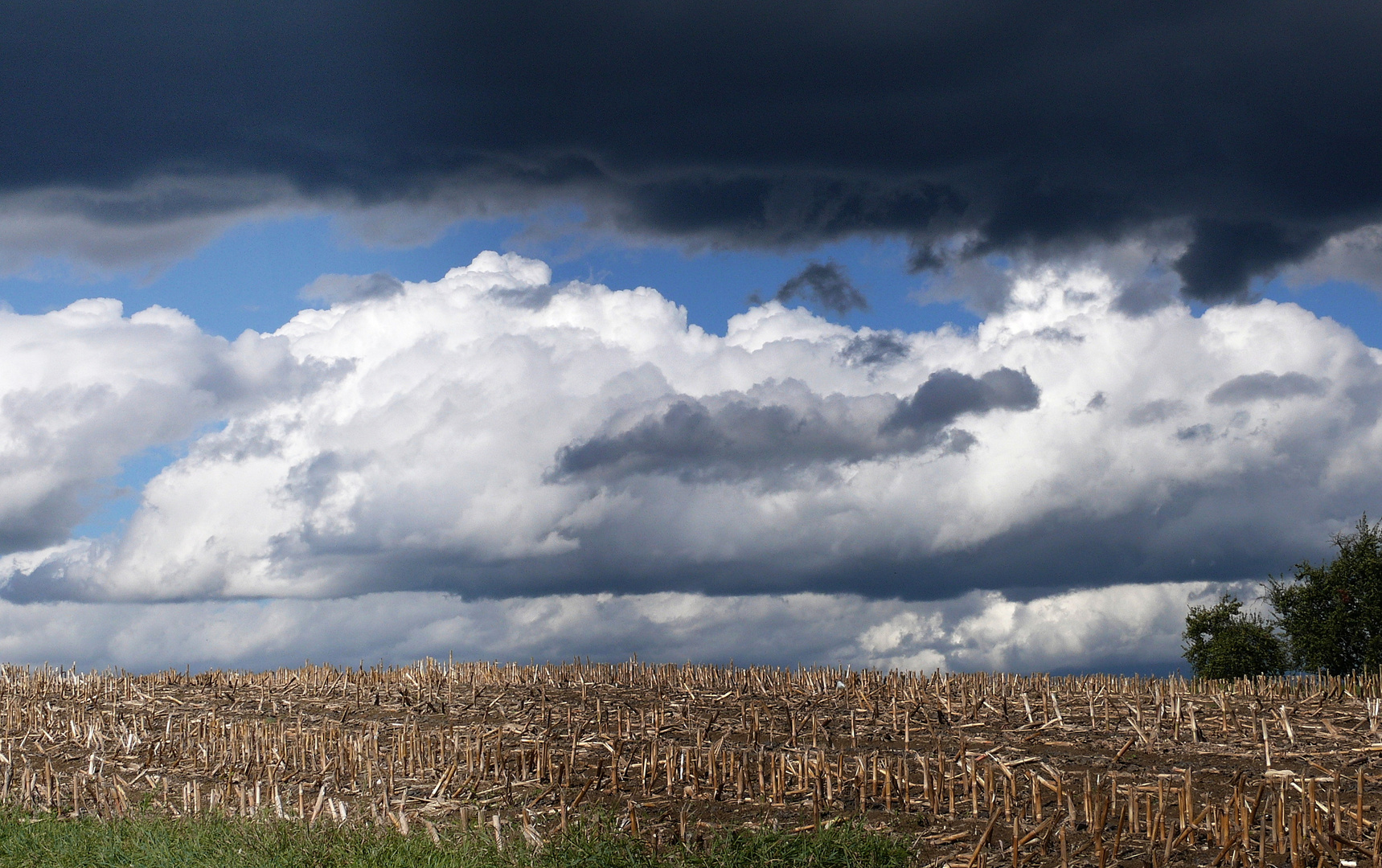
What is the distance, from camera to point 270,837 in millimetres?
18578

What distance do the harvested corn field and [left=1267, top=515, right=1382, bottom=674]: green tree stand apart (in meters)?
20.9

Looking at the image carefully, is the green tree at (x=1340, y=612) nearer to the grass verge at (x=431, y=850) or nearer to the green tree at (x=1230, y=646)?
the green tree at (x=1230, y=646)

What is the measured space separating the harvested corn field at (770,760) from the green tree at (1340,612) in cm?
2092

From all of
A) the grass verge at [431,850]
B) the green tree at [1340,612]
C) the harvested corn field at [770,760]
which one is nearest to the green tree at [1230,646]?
the green tree at [1340,612]

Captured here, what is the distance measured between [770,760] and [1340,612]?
1855 inches

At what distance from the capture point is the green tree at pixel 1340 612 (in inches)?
2195

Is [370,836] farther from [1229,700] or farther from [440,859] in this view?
[1229,700]

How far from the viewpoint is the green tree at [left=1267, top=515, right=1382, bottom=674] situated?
5575 cm

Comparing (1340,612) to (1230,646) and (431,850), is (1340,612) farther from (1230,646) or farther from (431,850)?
(431,850)

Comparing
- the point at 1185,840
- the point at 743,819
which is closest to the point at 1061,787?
the point at 1185,840

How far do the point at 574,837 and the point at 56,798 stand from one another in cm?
1432

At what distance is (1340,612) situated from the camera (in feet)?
186

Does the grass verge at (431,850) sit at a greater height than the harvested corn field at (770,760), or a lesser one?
lesser

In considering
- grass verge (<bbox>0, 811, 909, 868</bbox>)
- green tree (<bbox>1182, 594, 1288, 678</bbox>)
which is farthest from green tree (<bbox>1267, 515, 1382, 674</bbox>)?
grass verge (<bbox>0, 811, 909, 868</bbox>)
